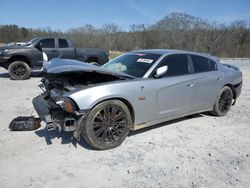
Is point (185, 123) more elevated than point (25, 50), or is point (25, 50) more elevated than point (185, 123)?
point (25, 50)

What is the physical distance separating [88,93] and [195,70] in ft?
8.68

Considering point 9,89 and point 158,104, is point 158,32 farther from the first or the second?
point 158,104

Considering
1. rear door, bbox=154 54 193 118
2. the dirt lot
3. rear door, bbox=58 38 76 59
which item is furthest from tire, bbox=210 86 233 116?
rear door, bbox=58 38 76 59

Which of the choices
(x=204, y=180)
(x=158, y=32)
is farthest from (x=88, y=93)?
(x=158, y=32)

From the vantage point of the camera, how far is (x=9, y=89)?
8.91m

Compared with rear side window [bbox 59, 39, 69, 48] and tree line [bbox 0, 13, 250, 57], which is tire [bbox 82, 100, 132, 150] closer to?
rear side window [bbox 59, 39, 69, 48]

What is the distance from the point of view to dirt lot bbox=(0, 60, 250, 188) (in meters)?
3.38

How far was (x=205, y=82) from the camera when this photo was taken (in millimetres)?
5582

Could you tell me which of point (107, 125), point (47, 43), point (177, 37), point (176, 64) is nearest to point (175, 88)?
point (176, 64)

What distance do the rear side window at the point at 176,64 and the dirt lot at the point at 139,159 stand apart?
3.70 feet

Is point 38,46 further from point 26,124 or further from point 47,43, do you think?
point 26,124

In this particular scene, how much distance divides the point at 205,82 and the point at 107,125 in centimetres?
255

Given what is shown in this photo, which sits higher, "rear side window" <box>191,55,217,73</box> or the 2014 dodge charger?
"rear side window" <box>191,55,217,73</box>

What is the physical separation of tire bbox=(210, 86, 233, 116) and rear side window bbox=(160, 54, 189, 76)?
1332mm
